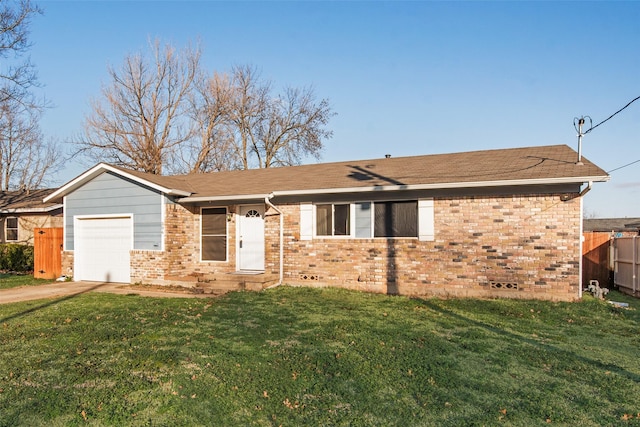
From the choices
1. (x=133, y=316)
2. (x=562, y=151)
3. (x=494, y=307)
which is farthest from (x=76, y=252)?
(x=562, y=151)

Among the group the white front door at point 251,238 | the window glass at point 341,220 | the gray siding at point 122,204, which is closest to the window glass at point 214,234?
the white front door at point 251,238

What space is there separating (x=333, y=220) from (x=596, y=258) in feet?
28.7

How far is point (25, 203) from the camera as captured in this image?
62.7ft

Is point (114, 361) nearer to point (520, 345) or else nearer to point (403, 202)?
point (520, 345)

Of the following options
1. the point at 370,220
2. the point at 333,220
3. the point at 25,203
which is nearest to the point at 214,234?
the point at 333,220

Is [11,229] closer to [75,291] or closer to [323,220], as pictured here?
[75,291]

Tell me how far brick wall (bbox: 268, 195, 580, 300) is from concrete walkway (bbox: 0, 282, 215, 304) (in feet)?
13.5

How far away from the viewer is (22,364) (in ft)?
17.4

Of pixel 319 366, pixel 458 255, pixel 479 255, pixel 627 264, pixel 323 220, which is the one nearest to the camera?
pixel 319 366

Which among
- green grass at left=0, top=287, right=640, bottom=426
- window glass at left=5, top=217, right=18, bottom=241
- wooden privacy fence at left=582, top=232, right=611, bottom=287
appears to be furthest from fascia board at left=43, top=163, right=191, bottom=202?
wooden privacy fence at left=582, top=232, right=611, bottom=287

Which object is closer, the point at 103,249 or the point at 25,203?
the point at 103,249


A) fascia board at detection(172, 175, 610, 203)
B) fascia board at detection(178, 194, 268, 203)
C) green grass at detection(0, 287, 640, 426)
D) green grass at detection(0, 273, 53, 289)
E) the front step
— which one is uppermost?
fascia board at detection(172, 175, 610, 203)

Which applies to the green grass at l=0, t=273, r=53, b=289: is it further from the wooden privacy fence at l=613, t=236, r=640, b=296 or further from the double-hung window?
the wooden privacy fence at l=613, t=236, r=640, b=296

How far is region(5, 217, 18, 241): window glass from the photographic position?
18906 mm
